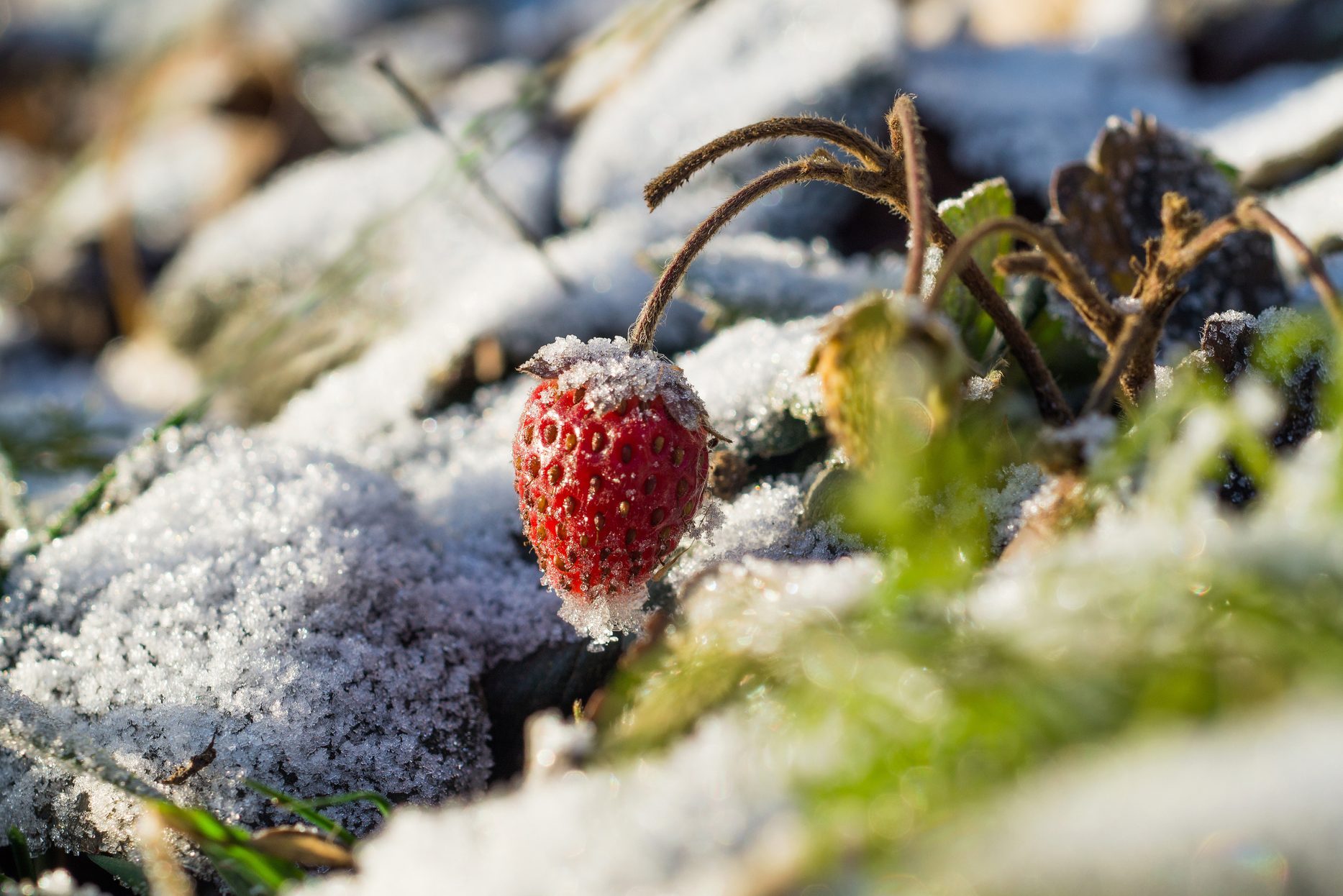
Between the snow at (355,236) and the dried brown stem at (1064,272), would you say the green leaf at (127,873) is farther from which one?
the snow at (355,236)

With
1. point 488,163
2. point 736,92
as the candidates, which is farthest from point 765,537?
point 736,92

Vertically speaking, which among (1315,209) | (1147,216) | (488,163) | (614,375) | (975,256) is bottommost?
(1315,209)

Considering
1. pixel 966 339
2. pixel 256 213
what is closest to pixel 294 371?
pixel 256 213

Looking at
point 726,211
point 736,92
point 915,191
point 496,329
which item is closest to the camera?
point 915,191

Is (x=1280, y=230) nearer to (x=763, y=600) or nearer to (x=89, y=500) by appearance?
(x=763, y=600)

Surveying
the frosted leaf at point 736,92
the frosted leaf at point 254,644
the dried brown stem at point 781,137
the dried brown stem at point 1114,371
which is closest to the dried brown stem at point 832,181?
the dried brown stem at point 781,137

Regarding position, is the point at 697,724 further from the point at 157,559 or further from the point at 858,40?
the point at 858,40
